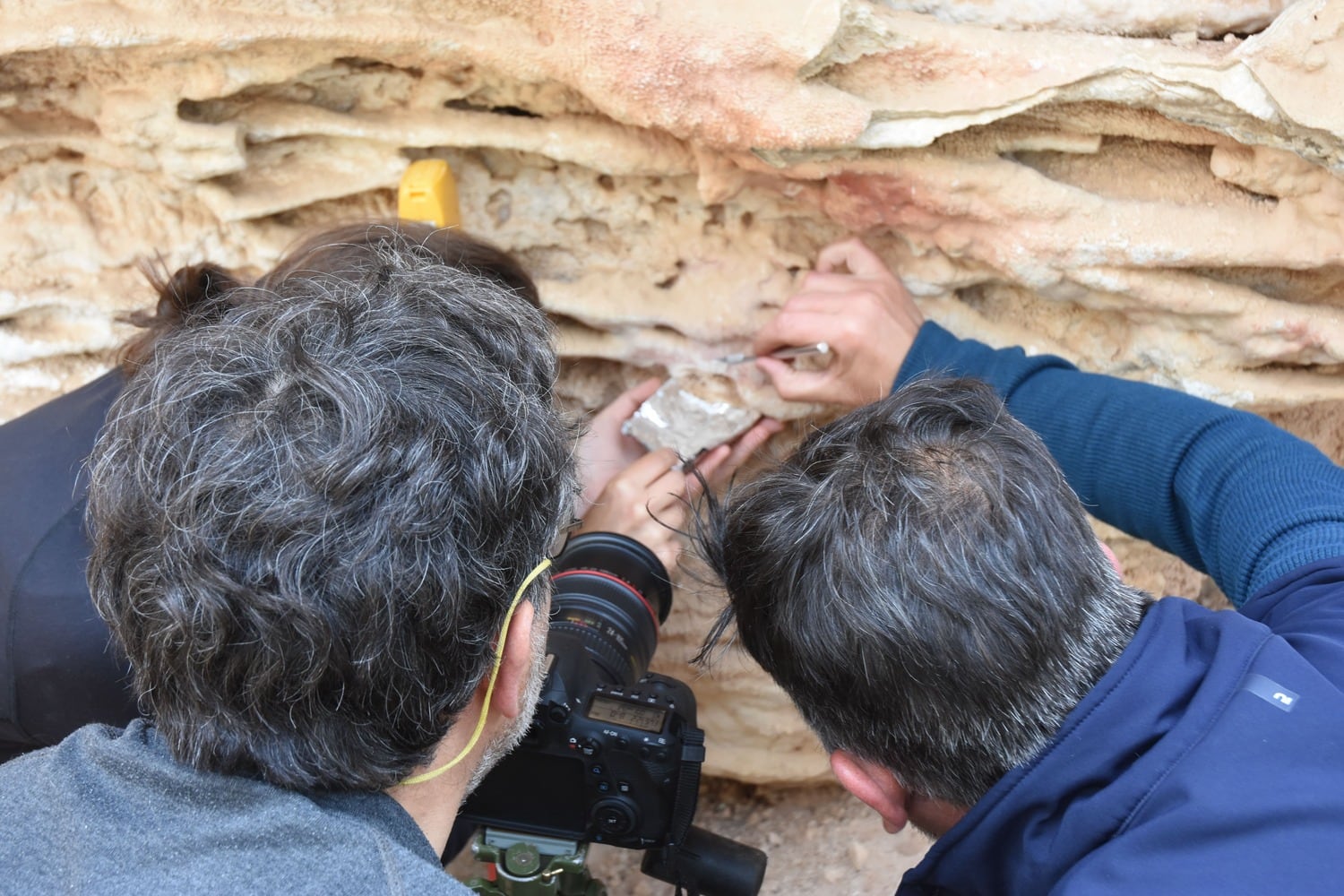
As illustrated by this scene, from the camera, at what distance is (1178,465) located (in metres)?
1.14

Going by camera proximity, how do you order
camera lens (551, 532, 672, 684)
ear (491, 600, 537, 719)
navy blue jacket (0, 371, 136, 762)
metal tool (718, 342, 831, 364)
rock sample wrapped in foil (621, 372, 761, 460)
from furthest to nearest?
rock sample wrapped in foil (621, 372, 761, 460) < metal tool (718, 342, 831, 364) < camera lens (551, 532, 672, 684) < navy blue jacket (0, 371, 136, 762) < ear (491, 600, 537, 719)

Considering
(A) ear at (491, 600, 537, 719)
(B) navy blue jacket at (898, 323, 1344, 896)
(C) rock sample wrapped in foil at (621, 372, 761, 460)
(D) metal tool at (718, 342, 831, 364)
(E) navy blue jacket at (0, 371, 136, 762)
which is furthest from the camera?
(C) rock sample wrapped in foil at (621, 372, 761, 460)

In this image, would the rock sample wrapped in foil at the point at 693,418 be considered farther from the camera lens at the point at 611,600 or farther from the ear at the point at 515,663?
the ear at the point at 515,663

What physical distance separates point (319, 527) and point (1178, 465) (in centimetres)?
88

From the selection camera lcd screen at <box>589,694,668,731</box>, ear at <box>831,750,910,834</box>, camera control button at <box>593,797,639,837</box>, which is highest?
ear at <box>831,750,910,834</box>

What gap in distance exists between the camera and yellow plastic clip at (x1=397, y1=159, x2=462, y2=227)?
4.41 ft

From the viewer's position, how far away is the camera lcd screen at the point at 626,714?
1.01 metres

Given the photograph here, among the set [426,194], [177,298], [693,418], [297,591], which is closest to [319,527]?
[297,591]

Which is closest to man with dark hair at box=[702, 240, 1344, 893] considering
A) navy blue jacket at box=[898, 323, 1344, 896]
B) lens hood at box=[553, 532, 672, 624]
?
navy blue jacket at box=[898, 323, 1344, 896]

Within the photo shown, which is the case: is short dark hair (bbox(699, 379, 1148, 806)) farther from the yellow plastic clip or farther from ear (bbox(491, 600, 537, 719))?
the yellow plastic clip

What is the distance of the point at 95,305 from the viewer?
1555 millimetres

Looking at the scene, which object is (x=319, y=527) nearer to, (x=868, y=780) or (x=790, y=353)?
(x=868, y=780)

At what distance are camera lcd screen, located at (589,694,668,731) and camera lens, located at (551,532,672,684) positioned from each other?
73mm

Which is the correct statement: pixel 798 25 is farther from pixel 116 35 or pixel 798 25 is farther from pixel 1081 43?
pixel 116 35
